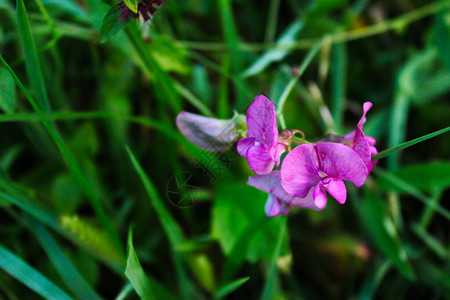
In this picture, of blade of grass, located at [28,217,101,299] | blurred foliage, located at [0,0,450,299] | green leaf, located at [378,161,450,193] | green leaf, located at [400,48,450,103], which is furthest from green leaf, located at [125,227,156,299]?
green leaf, located at [400,48,450,103]

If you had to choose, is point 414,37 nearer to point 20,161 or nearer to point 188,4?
point 188,4

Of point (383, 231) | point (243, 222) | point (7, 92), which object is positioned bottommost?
point (383, 231)

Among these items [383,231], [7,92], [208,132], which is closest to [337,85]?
[383,231]

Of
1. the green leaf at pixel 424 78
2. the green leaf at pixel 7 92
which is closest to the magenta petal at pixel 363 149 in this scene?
the green leaf at pixel 7 92

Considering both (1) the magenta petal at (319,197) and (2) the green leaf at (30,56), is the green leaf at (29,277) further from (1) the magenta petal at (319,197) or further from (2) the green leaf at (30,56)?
(1) the magenta petal at (319,197)

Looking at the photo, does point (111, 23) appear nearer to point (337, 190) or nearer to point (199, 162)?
point (199, 162)

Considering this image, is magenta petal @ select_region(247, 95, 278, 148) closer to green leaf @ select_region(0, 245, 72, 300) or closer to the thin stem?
green leaf @ select_region(0, 245, 72, 300)
